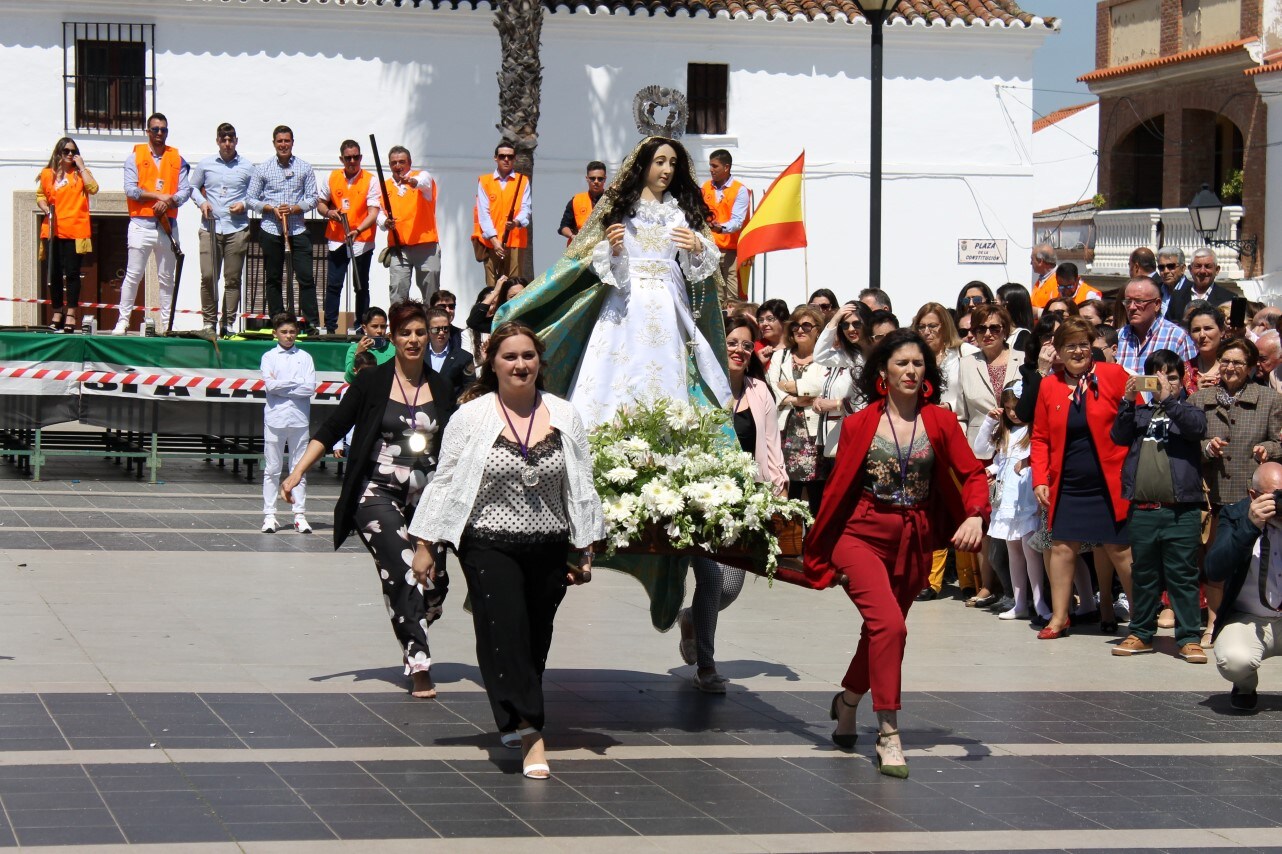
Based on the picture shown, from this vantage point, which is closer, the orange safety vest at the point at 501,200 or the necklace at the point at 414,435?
the necklace at the point at 414,435

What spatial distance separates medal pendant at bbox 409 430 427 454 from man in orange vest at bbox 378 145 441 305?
1033cm

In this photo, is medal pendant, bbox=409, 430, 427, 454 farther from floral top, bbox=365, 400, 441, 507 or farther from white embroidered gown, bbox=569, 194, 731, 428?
white embroidered gown, bbox=569, 194, 731, 428

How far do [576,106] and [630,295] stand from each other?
17.5 meters

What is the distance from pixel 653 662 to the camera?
9.95 metres

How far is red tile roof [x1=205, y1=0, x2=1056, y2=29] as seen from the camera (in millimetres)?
25828

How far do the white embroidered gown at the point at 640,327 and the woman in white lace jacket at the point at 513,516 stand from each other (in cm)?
123

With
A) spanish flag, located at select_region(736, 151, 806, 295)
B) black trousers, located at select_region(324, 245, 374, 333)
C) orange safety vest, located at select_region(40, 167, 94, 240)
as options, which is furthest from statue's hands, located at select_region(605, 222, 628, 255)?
orange safety vest, located at select_region(40, 167, 94, 240)

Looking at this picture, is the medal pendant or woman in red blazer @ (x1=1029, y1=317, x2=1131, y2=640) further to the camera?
woman in red blazer @ (x1=1029, y1=317, x2=1131, y2=640)

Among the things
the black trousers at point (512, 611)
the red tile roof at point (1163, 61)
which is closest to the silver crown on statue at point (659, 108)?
the black trousers at point (512, 611)

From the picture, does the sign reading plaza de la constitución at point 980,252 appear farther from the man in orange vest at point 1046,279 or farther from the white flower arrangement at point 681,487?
the white flower arrangement at point 681,487

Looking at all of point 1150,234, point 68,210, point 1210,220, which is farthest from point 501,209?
point 1150,234

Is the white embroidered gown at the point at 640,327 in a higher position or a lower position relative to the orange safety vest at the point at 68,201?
lower

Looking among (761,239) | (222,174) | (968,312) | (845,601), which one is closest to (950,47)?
(761,239)

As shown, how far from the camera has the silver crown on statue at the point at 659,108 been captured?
24.2 metres
